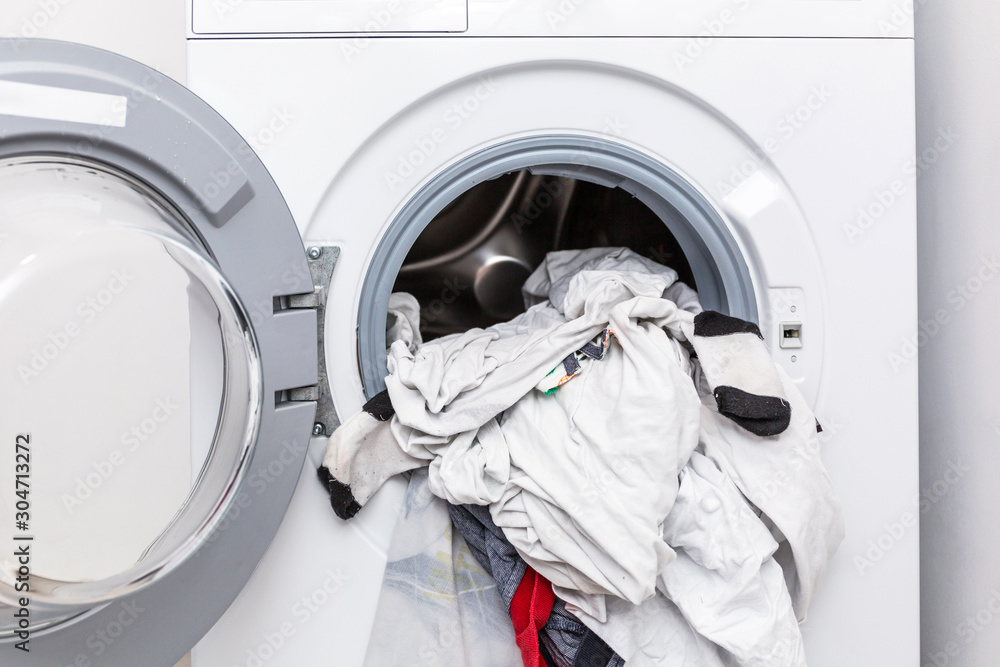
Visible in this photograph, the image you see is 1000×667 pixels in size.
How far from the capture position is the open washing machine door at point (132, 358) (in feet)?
Result: 1.60

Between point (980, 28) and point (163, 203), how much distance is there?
88 centimetres

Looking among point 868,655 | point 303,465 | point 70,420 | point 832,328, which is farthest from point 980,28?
point 70,420

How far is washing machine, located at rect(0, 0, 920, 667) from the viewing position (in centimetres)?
50

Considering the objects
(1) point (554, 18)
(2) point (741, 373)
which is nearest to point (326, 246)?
(1) point (554, 18)

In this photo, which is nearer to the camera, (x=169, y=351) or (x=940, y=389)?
(x=169, y=351)

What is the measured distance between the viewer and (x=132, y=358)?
0.54 metres

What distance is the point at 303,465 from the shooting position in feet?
2.04

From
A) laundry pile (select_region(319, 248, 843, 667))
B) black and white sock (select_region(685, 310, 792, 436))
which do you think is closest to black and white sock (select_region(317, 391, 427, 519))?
Result: laundry pile (select_region(319, 248, 843, 667))

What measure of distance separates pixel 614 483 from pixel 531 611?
16cm

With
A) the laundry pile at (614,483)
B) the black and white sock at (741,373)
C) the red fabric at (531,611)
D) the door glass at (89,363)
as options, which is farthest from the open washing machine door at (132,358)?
the black and white sock at (741,373)

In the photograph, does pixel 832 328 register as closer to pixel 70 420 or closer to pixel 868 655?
pixel 868 655

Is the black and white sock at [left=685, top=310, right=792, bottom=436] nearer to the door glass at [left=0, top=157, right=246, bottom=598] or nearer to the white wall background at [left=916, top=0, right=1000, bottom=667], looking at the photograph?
the white wall background at [left=916, top=0, right=1000, bottom=667]

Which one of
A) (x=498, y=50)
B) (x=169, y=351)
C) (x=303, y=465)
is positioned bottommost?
(x=303, y=465)

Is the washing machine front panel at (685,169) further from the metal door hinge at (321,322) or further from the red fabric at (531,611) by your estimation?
the red fabric at (531,611)
